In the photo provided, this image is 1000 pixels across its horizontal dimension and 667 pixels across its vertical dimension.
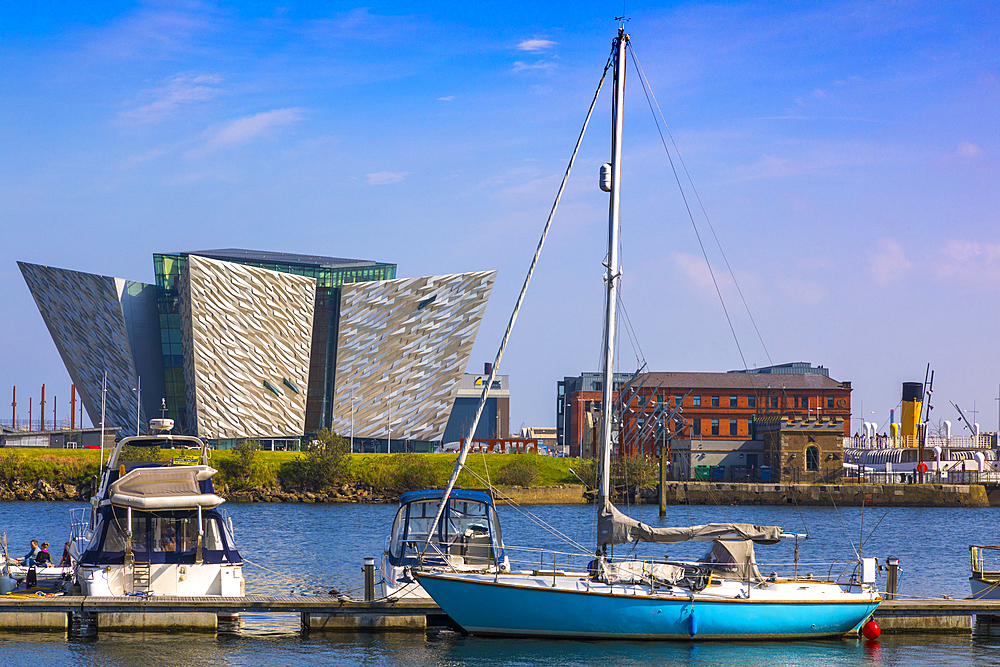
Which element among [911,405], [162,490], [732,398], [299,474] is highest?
[732,398]

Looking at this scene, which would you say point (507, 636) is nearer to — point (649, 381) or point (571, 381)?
point (649, 381)

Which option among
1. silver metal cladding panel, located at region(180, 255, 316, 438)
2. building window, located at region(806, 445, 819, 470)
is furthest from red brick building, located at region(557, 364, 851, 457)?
silver metal cladding panel, located at region(180, 255, 316, 438)

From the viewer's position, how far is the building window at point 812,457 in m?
90.1

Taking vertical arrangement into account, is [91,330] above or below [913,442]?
above

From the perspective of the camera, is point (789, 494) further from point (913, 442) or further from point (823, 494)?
point (913, 442)

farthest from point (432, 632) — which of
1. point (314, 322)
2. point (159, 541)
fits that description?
point (314, 322)

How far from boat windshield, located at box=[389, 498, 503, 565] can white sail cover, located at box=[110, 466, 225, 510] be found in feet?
13.7

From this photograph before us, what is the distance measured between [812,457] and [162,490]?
7580 cm

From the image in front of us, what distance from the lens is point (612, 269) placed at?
2228cm

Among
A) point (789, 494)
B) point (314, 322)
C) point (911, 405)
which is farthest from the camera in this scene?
point (911, 405)

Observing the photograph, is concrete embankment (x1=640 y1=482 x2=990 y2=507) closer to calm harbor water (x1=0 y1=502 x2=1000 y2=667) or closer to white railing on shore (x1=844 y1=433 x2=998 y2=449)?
calm harbor water (x1=0 y1=502 x2=1000 y2=667)

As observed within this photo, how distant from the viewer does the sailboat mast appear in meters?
21.5

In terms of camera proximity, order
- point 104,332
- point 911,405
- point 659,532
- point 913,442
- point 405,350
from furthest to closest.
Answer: point 911,405, point 913,442, point 405,350, point 104,332, point 659,532

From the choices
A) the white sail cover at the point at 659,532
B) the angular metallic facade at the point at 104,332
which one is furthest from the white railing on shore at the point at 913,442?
the white sail cover at the point at 659,532
